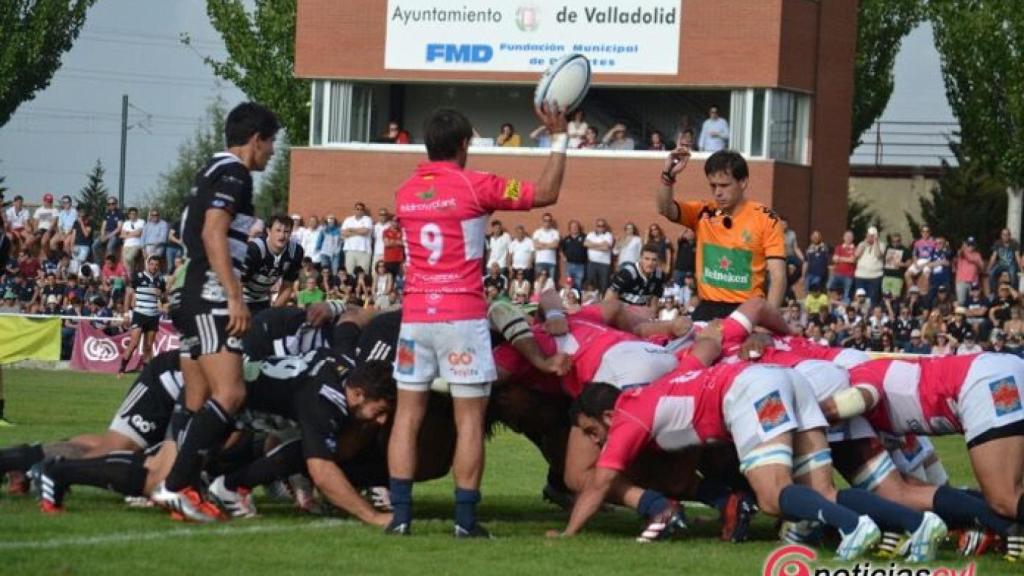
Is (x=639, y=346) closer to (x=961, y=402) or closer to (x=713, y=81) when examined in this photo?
(x=961, y=402)

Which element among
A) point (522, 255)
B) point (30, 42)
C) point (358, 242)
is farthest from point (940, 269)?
point (30, 42)

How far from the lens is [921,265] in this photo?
3369 centimetres

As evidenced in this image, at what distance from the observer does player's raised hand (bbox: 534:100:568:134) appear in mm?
10983

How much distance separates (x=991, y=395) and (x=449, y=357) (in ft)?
9.81

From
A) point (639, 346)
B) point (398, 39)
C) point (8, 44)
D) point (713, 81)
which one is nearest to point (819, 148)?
point (713, 81)

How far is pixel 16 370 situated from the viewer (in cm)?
3188

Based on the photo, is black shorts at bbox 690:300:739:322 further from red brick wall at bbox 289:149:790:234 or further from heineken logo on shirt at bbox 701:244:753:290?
red brick wall at bbox 289:149:790:234

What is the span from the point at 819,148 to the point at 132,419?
107ft

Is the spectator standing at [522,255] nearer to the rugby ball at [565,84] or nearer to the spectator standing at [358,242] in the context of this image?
the spectator standing at [358,242]

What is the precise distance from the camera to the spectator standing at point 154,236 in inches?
1485

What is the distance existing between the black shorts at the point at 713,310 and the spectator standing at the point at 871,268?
20980 mm

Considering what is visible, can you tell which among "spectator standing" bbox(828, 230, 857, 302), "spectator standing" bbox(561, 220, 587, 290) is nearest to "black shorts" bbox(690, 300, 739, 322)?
"spectator standing" bbox(828, 230, 857, 302)

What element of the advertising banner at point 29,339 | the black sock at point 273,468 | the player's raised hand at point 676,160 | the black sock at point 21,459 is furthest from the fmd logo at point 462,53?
the black sock at point 273,468

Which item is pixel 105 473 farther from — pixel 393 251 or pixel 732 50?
pixel 732 50
